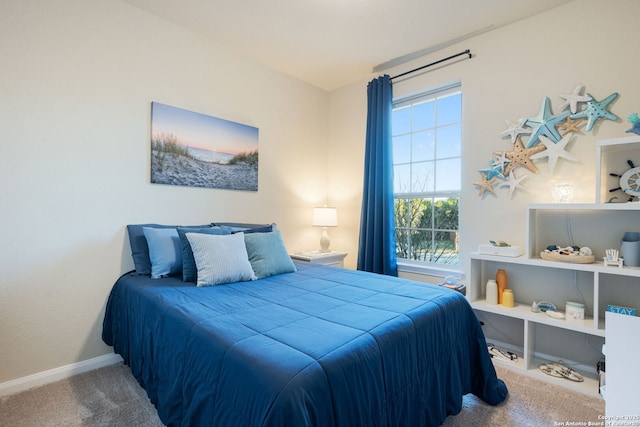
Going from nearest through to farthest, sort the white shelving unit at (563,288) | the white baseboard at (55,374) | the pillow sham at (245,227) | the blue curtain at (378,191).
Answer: the white baseboard at (55,374)
the white shelving unit at (563,288)
the pillow sham at (245,227)
the blue curtain at (378,191)

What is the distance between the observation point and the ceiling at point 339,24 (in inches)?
90.9

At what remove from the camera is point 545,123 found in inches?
91.7

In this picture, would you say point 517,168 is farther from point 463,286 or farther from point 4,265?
point 4,265

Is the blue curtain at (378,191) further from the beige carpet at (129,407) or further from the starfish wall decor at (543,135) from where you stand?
the beige carpet at (129,407)

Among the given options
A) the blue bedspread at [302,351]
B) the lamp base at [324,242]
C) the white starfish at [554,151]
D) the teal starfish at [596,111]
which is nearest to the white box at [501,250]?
the white starfish at [554,151]

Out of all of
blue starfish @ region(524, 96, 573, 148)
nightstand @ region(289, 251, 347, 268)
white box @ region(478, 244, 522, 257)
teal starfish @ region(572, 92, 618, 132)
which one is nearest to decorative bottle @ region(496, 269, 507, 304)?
white box @ region(478, 244, 522, 257)

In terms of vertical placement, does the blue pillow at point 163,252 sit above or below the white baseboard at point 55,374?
above

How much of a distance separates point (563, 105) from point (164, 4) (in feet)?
10.4

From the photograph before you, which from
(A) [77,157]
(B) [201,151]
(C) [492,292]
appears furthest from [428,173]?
(A) [77,157]

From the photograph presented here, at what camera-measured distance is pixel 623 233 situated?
2061 millimetres

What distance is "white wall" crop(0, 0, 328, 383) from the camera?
1.90m

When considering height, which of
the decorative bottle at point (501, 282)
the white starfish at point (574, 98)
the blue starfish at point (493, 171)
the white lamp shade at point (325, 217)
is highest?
the white starfish at point (574, 98)

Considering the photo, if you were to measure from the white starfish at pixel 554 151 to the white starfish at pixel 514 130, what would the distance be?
0.46 ft

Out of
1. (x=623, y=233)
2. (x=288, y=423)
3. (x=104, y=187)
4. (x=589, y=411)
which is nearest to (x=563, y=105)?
(x=623, y=233)
